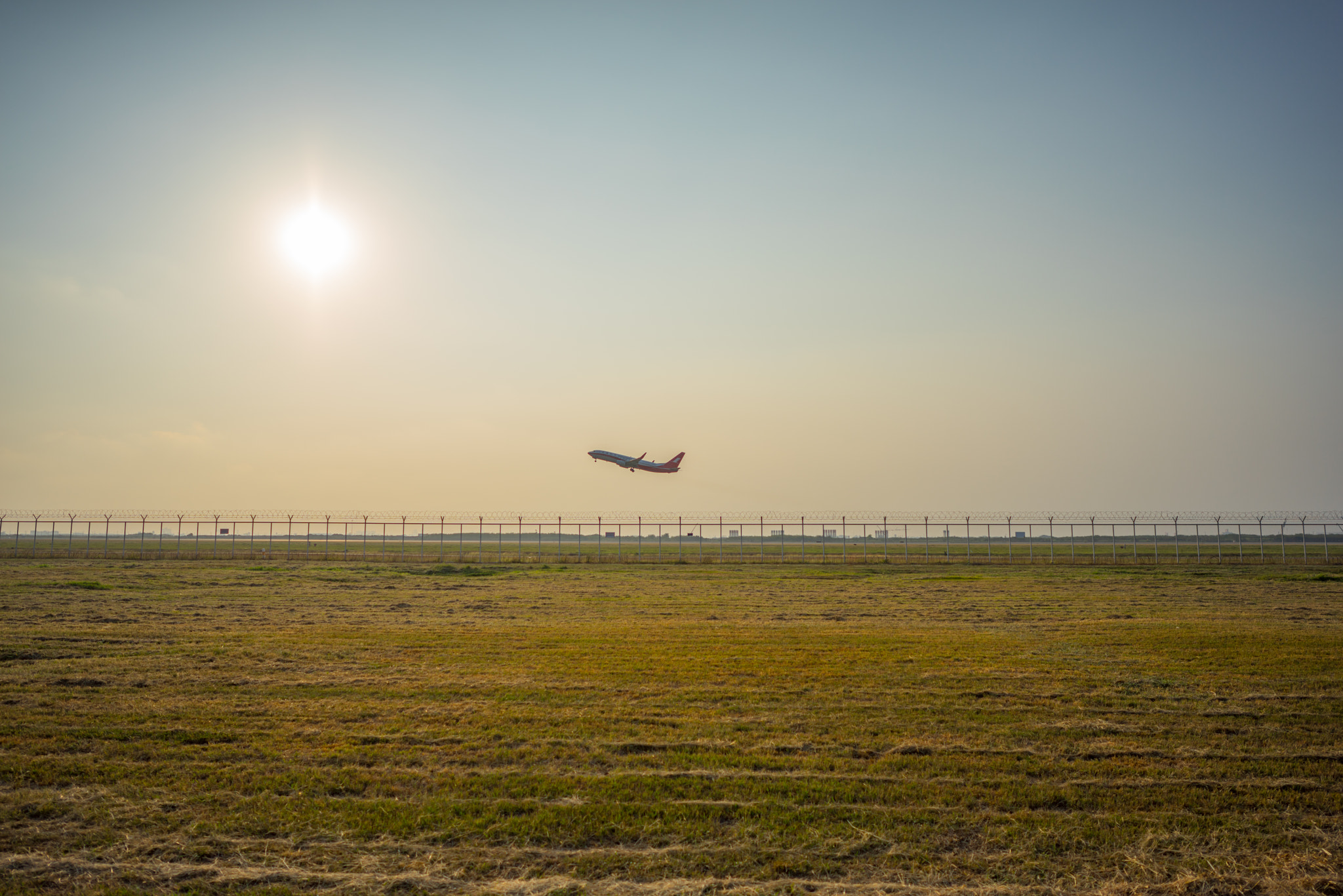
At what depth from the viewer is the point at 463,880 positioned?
733 centimetres

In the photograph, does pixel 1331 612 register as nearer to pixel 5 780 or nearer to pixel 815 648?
pixel 815 648

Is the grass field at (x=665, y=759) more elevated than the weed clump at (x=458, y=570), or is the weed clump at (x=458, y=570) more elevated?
the grass field at (x=665, y=759)

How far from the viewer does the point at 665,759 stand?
423 inches

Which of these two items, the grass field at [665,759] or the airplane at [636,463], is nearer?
the grass field at [665,759]

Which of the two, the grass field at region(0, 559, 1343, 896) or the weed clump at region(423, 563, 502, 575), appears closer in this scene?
the grass field at region(0, 559, 1343, 896)

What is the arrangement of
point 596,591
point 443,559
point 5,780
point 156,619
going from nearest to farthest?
point 5,780
point 156,619
point 596,591
point 443,559

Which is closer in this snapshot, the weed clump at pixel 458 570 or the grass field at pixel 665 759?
the grass field at pixel 665 759

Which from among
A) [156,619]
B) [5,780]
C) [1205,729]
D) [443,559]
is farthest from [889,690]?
[443,559]

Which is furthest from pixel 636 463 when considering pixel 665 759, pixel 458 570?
pixel 665 759

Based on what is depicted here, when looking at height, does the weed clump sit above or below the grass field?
below

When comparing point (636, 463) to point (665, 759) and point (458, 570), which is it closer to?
point (458, 570)

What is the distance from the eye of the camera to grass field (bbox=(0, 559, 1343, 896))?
301 inches

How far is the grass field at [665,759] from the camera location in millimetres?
7648

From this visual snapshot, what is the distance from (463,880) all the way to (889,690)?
32.1ft
